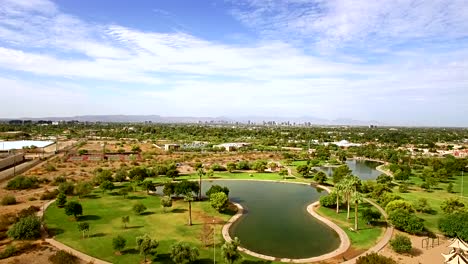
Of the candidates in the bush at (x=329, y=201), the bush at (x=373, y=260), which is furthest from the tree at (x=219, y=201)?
the bush at (x=373, y=260)

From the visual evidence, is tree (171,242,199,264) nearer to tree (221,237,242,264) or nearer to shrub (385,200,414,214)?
tree (221,237,242,264)

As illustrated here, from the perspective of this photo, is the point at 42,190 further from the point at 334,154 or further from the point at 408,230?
→ the point at 334,154

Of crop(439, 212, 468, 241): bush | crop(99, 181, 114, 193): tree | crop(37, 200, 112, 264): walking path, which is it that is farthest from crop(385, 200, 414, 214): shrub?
crop(99, 181, 114, 193): tree

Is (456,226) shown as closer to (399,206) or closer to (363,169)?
(399,206)

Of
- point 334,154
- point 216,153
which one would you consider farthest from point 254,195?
point 334,154

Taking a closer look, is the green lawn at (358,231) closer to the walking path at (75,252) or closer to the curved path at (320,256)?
the curved path at (320,256)

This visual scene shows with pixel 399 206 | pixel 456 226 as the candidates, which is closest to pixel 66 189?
pixel 399 206
